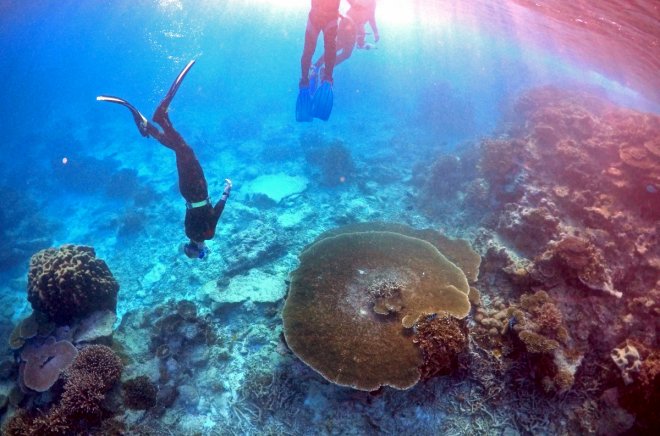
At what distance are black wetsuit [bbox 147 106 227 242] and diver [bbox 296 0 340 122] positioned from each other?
9.85ft

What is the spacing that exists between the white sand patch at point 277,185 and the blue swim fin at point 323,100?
782 cm

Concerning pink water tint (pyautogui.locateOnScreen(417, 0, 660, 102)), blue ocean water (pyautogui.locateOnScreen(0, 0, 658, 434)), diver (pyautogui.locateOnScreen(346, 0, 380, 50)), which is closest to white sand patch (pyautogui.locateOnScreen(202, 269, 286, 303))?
blue ocean water (pyautogui.locateOnScreen(0, 0, 658, 434))

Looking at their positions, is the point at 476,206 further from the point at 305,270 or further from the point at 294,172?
the point at 294,172

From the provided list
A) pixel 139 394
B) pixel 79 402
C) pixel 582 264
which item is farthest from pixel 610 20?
pixel 79 402

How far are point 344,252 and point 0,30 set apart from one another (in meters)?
70.9

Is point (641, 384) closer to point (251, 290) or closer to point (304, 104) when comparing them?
point (251, 290)

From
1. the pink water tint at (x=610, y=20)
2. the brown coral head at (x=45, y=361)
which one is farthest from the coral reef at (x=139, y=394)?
the pink water tint at (x=610, y=20)

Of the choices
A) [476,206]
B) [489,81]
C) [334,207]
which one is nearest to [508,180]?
[476,206]

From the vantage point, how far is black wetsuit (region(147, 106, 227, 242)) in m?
7.21

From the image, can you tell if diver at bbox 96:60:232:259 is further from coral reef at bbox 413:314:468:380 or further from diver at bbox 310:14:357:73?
diver at bbox 310:14:357:73

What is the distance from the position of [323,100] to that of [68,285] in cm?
726

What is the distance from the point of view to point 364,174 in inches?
659

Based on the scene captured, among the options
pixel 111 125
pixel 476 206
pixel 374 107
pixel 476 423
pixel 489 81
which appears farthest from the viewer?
pixel 489 81

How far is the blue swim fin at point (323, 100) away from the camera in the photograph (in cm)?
772
